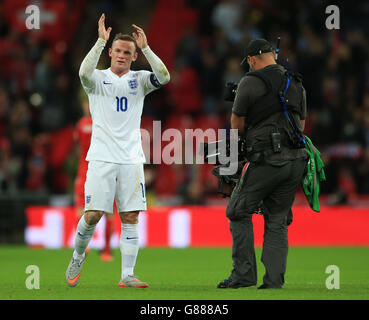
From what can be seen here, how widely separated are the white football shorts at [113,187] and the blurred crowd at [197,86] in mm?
7997

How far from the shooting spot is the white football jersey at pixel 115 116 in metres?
8.16

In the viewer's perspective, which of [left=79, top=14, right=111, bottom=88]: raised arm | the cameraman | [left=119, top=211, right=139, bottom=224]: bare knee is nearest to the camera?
the cameraman

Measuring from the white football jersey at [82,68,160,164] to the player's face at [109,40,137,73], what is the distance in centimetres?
9

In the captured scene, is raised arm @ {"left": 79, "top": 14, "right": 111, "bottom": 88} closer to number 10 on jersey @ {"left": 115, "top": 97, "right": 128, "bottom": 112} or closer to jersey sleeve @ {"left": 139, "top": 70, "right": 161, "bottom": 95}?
number 10 on jersey @ {"left": 115, "top": 97, "right": 128, "bottom": 112}

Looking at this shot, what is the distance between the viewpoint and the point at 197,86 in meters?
18.5

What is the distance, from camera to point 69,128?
18.2 meters

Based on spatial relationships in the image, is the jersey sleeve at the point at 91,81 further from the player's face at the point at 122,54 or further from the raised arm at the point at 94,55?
the player's face at the point at 122,54

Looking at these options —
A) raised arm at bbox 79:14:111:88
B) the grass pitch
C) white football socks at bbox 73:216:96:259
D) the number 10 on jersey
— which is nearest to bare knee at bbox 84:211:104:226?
white football socks at bbox 73:216:96:259

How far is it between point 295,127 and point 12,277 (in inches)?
148

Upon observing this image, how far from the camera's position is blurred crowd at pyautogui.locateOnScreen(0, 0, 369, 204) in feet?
54.3

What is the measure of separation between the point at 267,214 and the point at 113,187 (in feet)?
4.85

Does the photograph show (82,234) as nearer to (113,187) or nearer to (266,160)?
(113,187)

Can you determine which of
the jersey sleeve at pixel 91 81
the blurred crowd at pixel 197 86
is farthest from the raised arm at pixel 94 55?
the blurred crowd at pixel 197 86

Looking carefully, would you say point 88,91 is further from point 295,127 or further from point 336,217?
point 336,217
